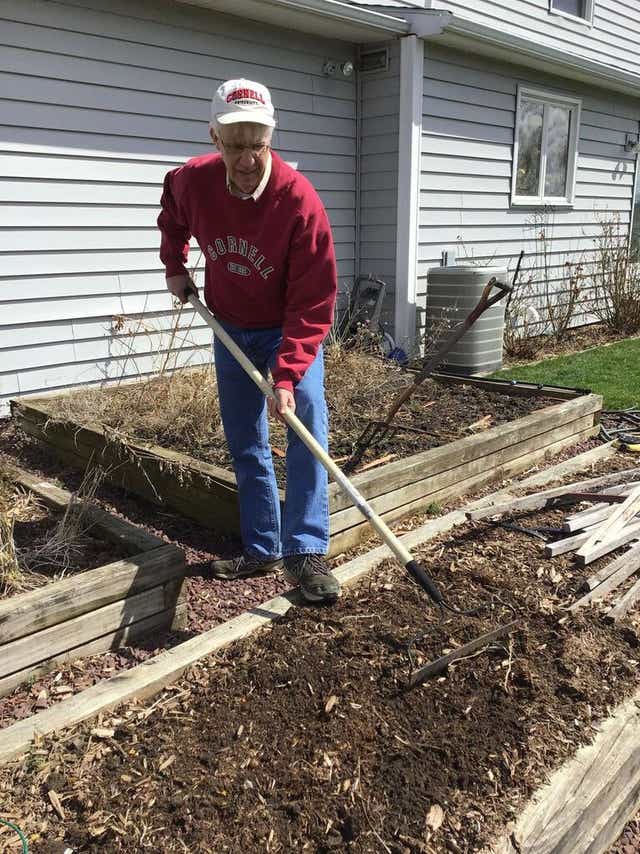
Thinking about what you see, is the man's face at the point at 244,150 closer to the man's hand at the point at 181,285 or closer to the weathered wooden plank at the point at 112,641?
the man's hand at the point at 181,285

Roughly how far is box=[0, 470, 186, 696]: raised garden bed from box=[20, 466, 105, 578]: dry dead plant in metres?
0.15

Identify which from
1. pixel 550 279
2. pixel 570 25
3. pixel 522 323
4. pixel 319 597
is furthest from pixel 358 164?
pixel 319 597

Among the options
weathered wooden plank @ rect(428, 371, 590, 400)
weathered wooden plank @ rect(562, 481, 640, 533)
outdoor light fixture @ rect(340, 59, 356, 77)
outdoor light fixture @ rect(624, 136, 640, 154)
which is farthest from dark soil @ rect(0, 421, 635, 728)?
outdoor light fixture @ rect(624, 136, 640, 154)

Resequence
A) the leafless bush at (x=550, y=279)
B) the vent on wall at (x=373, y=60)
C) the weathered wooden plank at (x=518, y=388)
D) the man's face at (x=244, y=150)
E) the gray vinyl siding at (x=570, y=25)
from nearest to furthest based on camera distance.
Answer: the man's face at (x=244, y=150) < the weathered wooden plank at (x=518, y=388) < the vent on wall at (x=373, y=60) < the gray vinyl siding at (x=570, y=25) < the leafless bush at (x=550, y=279)

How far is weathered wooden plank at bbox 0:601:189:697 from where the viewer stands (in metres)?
2.43

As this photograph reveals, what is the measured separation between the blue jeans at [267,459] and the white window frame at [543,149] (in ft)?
23.2

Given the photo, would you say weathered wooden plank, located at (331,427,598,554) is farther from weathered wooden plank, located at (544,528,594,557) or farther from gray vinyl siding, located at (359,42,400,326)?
gray vinyl siding, located at (359,42,400,326)

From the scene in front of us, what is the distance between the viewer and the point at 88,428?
425 cm

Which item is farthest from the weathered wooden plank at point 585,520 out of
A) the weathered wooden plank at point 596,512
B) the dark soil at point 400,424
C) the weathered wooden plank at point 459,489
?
the dark soil at point 400,424

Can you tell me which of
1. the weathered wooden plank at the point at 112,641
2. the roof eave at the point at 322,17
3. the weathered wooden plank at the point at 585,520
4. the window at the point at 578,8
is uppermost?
the window at the point at 578,8

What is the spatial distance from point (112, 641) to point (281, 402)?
1.07 meters

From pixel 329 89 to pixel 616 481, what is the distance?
5100 millimetres

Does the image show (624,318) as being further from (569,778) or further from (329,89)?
(569,778)

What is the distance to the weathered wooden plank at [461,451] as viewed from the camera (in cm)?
362
